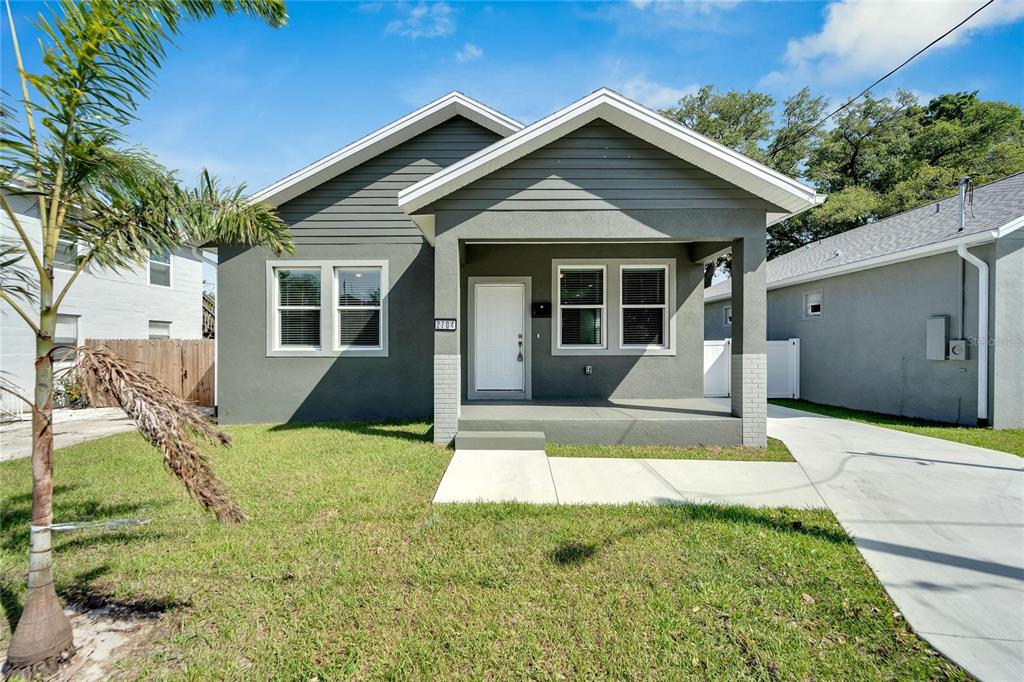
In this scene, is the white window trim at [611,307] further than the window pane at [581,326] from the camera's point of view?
No

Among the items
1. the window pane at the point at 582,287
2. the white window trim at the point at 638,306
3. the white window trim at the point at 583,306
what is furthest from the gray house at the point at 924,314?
the window pane at the point at 582,287

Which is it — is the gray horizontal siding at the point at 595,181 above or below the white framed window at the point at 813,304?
above

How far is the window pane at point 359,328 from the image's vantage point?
834 centimetres

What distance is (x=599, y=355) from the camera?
8.42 metres

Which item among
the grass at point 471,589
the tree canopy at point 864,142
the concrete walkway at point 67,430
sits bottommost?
the concrete walkway at point 67,430

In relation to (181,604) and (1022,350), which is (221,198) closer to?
(181,604)

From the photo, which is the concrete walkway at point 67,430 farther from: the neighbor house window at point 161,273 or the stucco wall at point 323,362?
the neighbor house window at point 161,273

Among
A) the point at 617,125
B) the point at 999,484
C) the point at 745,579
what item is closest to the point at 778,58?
the point at 617,125

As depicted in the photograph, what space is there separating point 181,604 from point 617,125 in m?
6.87

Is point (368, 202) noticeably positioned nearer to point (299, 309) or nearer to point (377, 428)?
point (299, 309)

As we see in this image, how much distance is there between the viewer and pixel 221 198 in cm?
330

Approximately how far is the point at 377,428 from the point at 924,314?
11.0 meters

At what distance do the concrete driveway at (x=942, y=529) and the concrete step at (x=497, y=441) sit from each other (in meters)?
3.34

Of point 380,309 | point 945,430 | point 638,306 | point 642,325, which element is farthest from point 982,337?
point 380,309
